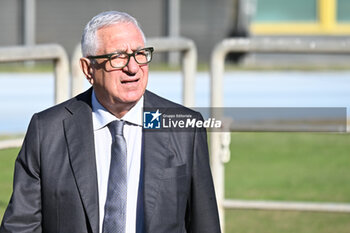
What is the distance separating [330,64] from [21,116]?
34.0 ft

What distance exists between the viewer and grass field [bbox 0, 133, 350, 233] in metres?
7.06

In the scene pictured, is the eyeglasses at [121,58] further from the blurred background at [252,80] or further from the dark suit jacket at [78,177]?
the blurred background at [252,80]

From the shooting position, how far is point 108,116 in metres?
3.06

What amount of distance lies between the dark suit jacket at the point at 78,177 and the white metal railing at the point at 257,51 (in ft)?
7.14

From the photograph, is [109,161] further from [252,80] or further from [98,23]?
[252,80]

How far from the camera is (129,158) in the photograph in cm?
305

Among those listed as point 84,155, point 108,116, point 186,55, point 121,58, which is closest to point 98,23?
point 121,58

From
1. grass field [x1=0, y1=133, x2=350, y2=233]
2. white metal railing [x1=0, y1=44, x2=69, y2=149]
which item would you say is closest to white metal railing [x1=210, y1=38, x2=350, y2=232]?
white metal railing [x1=0, y1=44, x2=69, y2=149]

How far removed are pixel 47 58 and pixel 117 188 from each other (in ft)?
5.38

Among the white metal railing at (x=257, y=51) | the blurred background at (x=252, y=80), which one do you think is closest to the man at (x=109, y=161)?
the white metal railing at (x=257, y=51)

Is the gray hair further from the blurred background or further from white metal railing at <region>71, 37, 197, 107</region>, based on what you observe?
the blurred background

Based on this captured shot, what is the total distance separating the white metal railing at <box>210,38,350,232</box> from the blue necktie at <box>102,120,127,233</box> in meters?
2.29

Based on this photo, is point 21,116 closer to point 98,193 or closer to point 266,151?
point 266,151

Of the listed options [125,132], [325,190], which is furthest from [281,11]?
[125,132]
